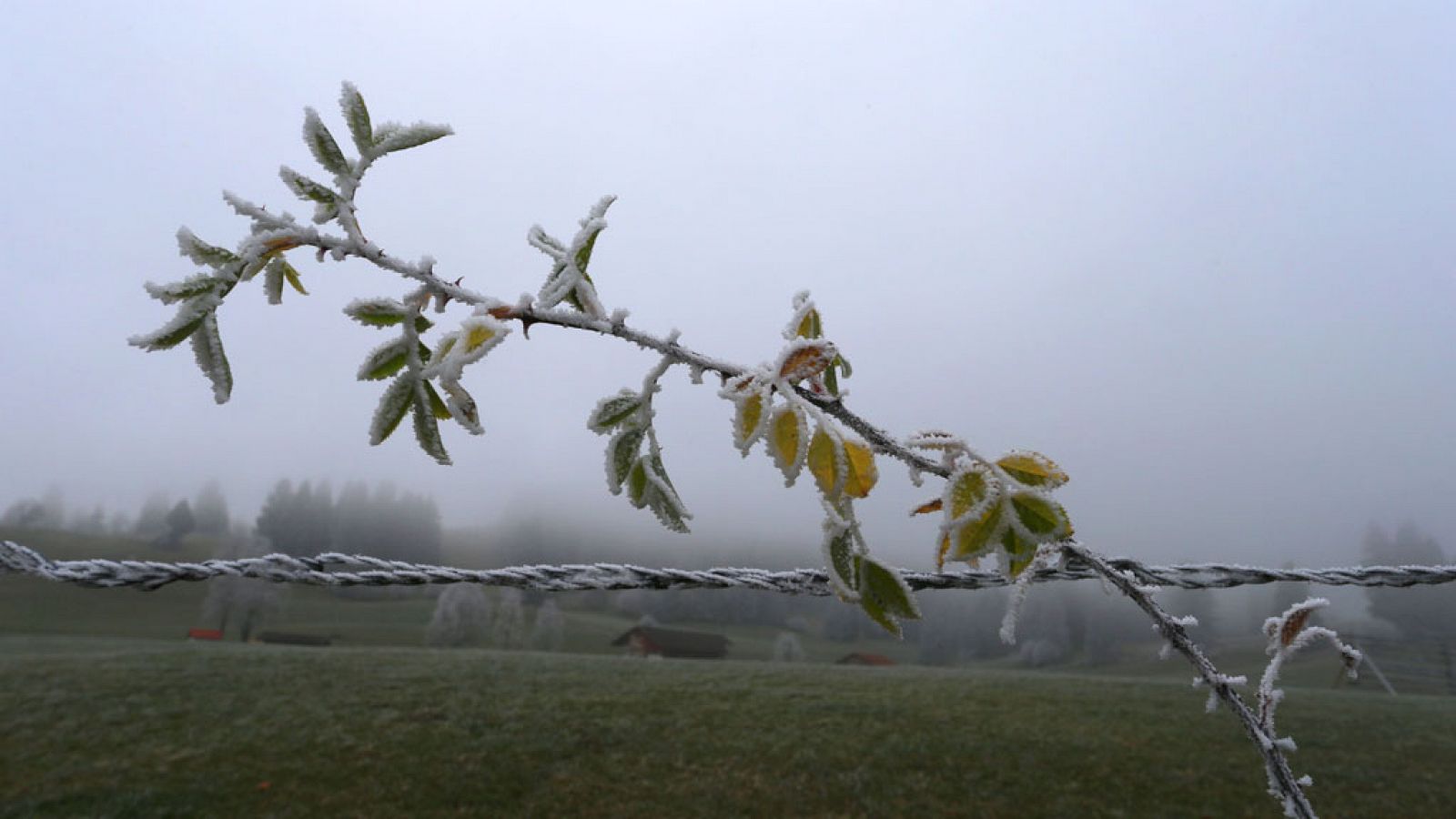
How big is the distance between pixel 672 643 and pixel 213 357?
17.0 ft

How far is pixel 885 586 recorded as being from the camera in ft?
0.94

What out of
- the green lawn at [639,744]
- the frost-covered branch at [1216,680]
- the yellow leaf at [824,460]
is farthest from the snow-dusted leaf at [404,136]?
the green lawn at [639,744]

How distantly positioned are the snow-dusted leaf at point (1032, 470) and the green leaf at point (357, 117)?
29 cm

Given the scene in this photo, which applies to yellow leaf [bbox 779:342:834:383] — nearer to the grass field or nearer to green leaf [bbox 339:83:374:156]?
Answer: green leaf [bbox 339:83:374:156]

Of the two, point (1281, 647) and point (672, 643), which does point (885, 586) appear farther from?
point (672, 643)

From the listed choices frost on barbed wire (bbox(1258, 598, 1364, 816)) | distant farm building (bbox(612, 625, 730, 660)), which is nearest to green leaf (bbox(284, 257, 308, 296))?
frost on barbed wire (bbox(1258, 598, 1364, 816))

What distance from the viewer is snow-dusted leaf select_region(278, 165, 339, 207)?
0.32 m

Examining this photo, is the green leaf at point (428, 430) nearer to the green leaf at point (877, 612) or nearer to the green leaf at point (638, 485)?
the green leaf at point (638, 485)

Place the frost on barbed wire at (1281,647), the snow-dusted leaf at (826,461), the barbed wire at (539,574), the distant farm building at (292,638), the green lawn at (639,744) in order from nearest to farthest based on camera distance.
Answer: the snow-dusted leaf at (826,461) → the frost on barbed wire at (1281,647) → the barbed wire at (539,574) → the green lawn at (639,744) → the distant farm building at (292,638)

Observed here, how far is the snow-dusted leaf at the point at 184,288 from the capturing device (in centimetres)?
30

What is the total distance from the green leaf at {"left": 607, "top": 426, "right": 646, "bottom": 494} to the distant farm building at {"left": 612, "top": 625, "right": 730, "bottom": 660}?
5.02 metres

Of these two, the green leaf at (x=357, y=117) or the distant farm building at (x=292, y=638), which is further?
the distant farm building at (x=292, y=638)

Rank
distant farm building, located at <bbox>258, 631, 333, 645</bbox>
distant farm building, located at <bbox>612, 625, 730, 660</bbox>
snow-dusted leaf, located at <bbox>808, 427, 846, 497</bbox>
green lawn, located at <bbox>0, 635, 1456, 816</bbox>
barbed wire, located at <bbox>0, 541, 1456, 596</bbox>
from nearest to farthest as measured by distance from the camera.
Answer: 1. snow-dusted leaf, located at <bbox>808, 427, 846, 497</bbox>
2. barbed wire, located at <bbox>0, 541, 1456, 596</bbox>
3. green lawn, located at <bbox>0, 635, 1456, 816</bbox>
4. distant farm building, located at <bbox>612, 625, 730, 660</bbox>
5. distant farm building, located at <bbox>258, 631, 333, 645</bbox>

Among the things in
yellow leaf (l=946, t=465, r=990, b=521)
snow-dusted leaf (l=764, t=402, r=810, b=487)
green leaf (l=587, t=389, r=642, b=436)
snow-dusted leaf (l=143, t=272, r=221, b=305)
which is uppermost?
snow-dusted leaf (l=143, t=272, r=221, b=305)
